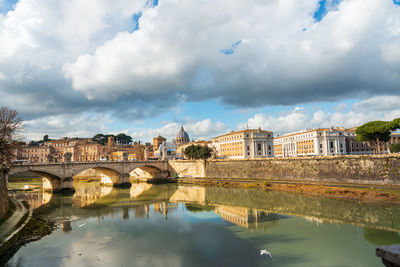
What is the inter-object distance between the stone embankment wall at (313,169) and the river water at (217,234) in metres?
8.96

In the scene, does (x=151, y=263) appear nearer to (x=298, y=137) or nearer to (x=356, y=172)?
(x=356, y=172)

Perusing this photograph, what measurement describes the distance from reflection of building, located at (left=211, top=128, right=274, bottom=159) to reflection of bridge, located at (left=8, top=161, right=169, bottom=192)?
93.5 ft

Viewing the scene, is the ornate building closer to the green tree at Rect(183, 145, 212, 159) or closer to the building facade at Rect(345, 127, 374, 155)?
the green tree at Rect(183, 145, 212, 159)

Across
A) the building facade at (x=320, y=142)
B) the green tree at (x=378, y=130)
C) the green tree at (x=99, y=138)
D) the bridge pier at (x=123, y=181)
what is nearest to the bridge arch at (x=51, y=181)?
the bridge pier at (x=123, y=181)

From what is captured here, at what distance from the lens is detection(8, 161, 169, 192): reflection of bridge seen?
41.8 metres

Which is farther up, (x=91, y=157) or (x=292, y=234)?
(x=91, y=157)

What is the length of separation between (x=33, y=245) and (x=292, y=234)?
55.5ft

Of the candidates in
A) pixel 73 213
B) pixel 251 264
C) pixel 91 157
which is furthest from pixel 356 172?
pixel 91 157

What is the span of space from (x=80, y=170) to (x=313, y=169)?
38016mm

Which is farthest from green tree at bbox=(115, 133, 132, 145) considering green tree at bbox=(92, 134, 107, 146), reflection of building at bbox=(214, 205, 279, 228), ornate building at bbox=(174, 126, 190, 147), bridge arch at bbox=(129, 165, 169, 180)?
reflection of building at bbox=(214, 205, 279, 228)

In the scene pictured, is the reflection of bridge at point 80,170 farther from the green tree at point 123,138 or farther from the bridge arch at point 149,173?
the green tree at point 123,138

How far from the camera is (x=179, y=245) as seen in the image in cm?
1705

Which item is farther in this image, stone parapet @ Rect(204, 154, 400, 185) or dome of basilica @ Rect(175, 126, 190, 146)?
dome of basilica @ Rect(175, 126, 190, 146)

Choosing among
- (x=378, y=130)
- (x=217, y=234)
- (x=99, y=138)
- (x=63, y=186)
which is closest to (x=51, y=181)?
(x=63, y=186)
